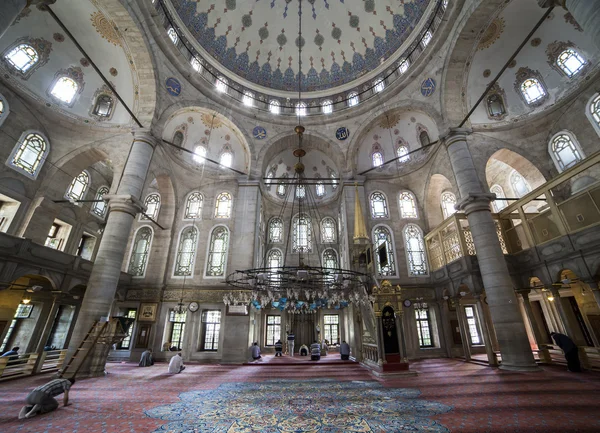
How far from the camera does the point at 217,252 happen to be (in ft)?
46.0

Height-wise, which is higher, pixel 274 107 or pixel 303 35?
pixel 303 35

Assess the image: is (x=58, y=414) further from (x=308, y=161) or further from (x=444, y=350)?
(x=308, y=161)

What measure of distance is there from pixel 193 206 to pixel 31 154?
6855 millimetres

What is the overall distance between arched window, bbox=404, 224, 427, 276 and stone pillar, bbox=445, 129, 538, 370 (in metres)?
4.63

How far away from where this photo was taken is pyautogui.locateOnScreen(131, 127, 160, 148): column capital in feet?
35.2

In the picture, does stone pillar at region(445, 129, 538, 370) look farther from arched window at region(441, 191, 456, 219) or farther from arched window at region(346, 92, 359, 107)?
arched window at region(346, 92, 359, 107)

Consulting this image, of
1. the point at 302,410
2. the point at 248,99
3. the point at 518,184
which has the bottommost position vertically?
the point at 302,410

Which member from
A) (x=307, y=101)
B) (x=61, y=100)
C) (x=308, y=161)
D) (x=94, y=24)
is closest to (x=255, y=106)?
(x=307, y=101)

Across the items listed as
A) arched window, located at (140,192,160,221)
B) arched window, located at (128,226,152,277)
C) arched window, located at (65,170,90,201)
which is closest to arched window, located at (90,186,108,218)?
arched window, located at (65,170,90,201)

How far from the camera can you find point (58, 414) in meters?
4.49

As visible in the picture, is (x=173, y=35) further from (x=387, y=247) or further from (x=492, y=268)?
(x=492, y=268)

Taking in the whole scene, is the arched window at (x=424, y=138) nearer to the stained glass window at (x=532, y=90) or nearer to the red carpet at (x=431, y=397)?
the stained glass window at (x=532, y=90)

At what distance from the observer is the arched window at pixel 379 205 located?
1481cm

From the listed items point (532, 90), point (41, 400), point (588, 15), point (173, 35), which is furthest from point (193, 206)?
point (532, 90)
